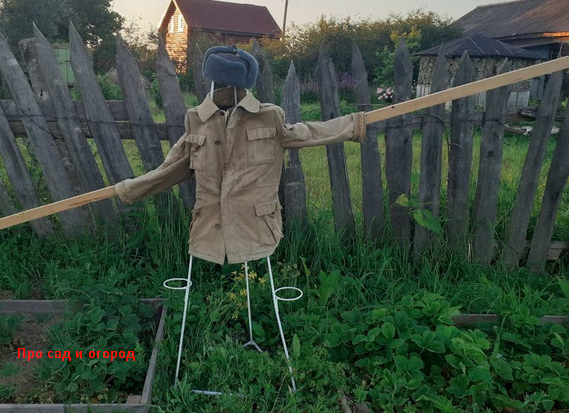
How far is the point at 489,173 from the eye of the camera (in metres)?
3.53

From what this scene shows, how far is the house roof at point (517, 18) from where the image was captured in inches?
924

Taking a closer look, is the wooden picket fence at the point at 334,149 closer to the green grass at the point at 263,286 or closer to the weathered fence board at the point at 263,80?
the weathered fence board at the point at 263,80

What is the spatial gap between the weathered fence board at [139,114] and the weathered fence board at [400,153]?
1.62 meters

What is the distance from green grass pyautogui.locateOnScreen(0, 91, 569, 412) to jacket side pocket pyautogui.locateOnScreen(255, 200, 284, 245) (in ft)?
2.08

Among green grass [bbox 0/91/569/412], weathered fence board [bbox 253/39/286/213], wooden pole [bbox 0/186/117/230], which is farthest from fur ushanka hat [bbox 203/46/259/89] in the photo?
green grass [bbox 0/91/569/412]

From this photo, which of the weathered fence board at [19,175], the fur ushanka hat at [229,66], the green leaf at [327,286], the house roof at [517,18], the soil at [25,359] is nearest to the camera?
the fur ushanka hat at [229,66]

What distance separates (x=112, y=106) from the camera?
3469 millimetres

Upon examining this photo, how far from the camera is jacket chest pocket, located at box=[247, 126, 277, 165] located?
7.32 feet

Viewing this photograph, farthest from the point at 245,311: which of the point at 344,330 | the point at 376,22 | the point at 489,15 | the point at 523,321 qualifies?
the point at 489,15

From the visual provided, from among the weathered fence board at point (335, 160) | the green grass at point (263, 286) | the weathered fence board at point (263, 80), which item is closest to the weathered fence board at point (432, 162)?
the green grass at point (263, 286)

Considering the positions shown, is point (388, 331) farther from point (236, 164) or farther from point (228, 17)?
point (228, 17)

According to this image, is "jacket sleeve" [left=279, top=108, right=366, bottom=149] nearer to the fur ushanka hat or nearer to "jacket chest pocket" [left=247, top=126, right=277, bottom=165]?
"jacket chest pocket" [left=247, top=126, right=277, bottom=165]

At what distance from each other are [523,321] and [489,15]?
3268cm

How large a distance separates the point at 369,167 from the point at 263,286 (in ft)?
3.79
